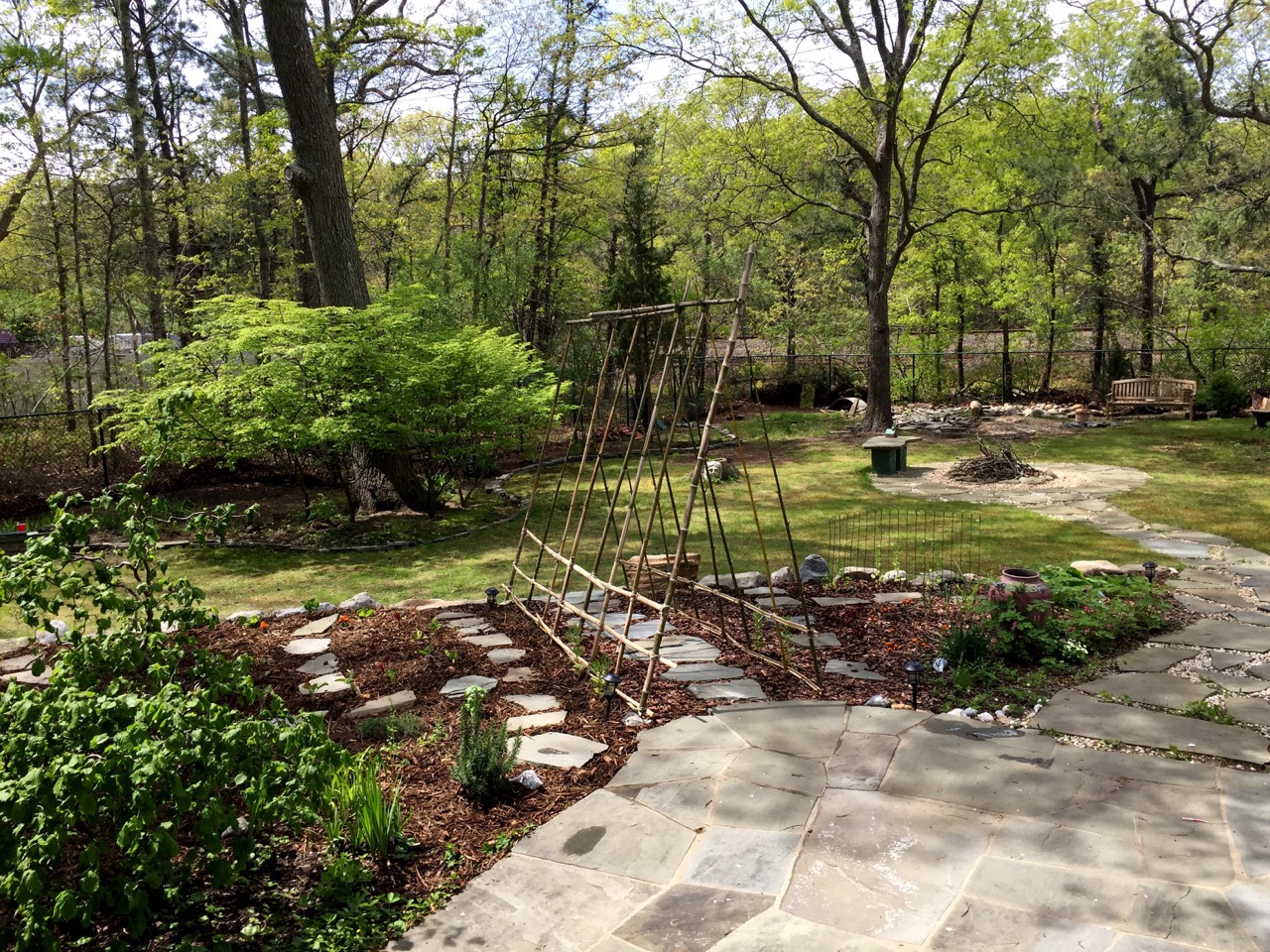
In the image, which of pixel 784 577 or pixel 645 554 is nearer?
pixel 645 554

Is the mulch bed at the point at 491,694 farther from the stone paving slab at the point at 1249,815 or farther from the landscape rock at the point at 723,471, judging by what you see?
the landscape rock at the point at 723,471

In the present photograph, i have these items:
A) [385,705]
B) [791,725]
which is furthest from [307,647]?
[791,725]

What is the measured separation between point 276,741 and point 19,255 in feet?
68.2

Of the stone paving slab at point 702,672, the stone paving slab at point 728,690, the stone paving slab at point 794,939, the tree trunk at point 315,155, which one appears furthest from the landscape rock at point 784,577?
the tree trunk at point 315,155

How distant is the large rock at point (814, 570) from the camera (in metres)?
6.75

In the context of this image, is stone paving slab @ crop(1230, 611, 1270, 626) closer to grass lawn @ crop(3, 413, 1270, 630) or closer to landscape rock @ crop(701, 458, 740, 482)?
grass lawn @ crop(3, 413, 1270, 630)

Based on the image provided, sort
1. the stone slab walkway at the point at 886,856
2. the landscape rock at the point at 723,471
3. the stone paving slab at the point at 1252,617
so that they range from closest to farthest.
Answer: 1. the stone slab walkway at the point at 886,856
2. the stone paving slab at the point at 1252,617
3. the landscape rock at the point at 723,471

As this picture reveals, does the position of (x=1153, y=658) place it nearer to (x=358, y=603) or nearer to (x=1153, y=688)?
(x=1153, y=688)

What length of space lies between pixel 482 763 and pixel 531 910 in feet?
2.65

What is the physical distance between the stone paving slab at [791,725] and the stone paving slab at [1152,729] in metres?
0.98

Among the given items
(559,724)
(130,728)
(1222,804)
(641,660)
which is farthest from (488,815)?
(1222,804)

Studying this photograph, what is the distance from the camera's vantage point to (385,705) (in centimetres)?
441

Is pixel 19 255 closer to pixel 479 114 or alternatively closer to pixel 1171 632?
pixel 479 114

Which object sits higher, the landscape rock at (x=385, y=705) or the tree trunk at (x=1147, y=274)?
the tree trunk at (x=1147, y=274)
